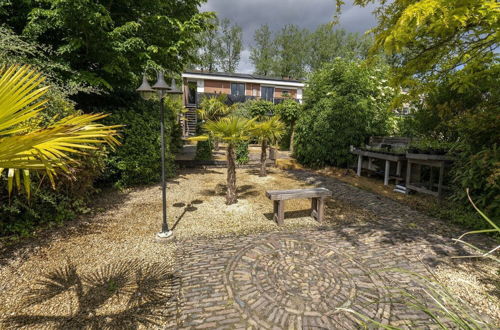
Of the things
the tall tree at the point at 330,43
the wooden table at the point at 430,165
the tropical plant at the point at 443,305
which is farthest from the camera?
the tall tree at the point at 330,43

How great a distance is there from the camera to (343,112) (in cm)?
1130

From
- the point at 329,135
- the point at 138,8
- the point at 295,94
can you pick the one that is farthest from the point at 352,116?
the point at 295,94

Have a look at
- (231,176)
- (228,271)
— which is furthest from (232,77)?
(228,271)

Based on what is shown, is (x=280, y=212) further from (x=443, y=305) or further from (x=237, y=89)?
(x=237, y=89)

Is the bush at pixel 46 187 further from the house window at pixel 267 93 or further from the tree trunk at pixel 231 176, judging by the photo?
the house window at pixel 267 93

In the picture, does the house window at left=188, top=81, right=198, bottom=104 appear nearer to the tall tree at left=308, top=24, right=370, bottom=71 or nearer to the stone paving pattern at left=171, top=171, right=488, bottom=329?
the tall tree at left=308, top=24, right=370, bottom=71

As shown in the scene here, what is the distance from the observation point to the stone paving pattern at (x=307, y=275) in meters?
2.88

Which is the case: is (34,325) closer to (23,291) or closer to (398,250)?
(23,291)

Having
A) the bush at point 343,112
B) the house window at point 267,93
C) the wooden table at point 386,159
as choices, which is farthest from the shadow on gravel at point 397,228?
the house window at point 267,93

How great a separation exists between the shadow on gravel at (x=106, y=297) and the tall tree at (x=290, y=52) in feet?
129

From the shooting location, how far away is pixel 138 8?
7617mm

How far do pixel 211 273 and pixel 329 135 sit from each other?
32.1 feet

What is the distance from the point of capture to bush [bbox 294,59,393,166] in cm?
1127

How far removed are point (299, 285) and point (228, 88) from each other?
25530 mm
